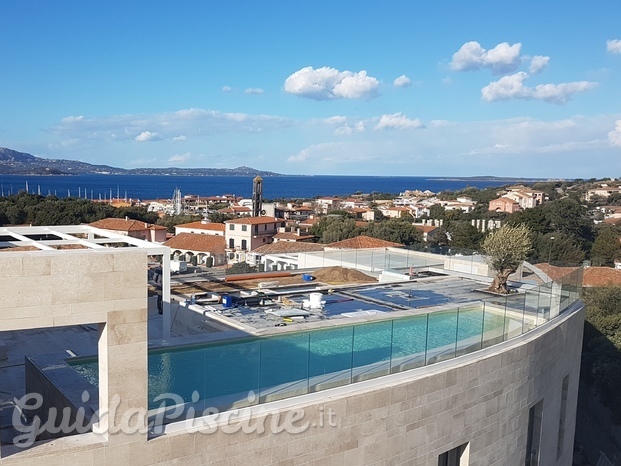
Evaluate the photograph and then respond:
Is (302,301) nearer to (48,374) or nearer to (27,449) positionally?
(48,374)

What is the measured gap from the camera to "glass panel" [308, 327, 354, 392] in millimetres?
9461

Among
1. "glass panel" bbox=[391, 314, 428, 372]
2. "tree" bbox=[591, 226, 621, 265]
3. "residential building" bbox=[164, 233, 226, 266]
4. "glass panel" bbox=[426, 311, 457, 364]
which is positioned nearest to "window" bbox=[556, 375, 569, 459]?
"glass panel" bbox=[426, 311, 457, 364]

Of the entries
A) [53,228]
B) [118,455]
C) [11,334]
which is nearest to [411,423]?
[118,455]

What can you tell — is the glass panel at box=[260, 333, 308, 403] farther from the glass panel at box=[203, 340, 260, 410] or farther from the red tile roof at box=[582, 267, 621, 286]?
the red tile roof at box=[582, 267, 621, 286]

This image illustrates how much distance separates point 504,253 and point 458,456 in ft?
38.8

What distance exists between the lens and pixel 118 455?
7.28 meters

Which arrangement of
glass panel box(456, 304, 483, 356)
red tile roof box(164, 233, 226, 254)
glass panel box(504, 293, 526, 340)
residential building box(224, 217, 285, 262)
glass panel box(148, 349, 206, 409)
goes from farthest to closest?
residential building box(224, 217, 285, 262) → red tile roof box(164, 233, 226, 254) → glass panel box(504, 293, 526, 340) → glass panel box(456, 304, 483, 356) → glass panel box(148, 349, 206, 409)

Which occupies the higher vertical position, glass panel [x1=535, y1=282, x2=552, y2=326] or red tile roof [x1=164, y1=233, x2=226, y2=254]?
glass panel [x1=535, y1=282, x2=552, y2=326]

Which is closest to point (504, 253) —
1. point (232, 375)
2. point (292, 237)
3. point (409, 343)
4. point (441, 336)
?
point (441, 336)

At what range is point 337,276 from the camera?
21.8 metres

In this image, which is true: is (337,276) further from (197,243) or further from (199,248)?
(197,243)

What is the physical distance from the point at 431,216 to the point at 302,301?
81768mm

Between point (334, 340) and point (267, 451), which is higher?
point (334, 340)

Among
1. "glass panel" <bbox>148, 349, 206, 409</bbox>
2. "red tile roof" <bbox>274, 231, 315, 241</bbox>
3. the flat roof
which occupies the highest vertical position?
the flat roof
